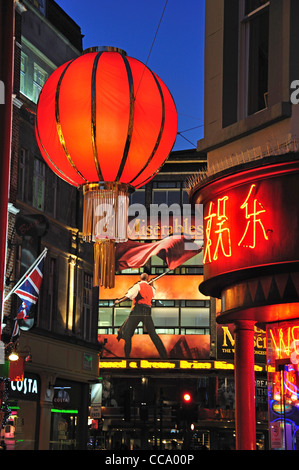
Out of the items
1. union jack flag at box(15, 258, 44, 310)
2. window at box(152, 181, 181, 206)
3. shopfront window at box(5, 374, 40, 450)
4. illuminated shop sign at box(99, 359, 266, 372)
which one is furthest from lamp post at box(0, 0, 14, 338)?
window at box(152, 181, 181, 206)

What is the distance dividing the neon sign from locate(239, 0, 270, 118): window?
178 centimetres

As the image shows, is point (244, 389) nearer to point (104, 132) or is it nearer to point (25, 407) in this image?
point (104, 132)

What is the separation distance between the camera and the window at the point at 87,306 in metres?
29.5

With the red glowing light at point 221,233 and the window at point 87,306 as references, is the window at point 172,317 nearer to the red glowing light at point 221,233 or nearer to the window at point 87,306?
the window at point 87,306

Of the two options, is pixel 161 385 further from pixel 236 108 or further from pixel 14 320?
pixel 236 108

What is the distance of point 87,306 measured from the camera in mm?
29859

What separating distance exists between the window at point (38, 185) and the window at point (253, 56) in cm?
1268

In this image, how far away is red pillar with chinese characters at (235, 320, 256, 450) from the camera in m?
13.0

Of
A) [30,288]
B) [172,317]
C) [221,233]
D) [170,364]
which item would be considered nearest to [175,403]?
[170,364]

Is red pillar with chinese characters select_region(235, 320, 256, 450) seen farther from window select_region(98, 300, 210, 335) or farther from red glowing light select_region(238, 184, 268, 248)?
window select_region(98, 300, 210, 335)

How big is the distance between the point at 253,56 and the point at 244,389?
5.94m
